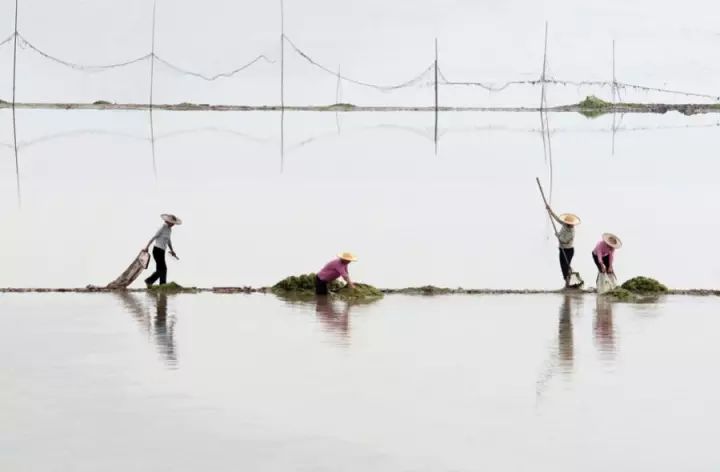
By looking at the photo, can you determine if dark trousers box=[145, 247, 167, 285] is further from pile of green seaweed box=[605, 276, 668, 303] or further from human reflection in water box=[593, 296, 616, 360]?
pile of green seaweed box=[605, 276, 668, 303]

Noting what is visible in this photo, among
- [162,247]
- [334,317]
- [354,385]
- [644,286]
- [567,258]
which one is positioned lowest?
[354,385]

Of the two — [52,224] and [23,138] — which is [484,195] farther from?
[23,138]

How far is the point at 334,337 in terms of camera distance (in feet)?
50.6

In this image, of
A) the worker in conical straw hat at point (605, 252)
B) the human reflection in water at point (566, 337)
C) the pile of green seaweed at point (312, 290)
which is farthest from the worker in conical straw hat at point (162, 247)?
the worker in conical straw hat at point (605, 252)

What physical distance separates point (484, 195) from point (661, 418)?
23.9 metres

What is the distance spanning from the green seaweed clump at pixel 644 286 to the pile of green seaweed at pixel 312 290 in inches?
128

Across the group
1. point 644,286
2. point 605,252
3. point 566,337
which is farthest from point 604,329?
point 644,286

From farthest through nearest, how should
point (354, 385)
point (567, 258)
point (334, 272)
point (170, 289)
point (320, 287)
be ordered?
point (567, 258) < point (170, 289) < point (320, 287) < point (334, 272) < point (354, 385)

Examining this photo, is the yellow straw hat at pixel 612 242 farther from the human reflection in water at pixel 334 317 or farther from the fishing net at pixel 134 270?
the fishing net at pixel 134 270

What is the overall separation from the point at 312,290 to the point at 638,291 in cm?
424

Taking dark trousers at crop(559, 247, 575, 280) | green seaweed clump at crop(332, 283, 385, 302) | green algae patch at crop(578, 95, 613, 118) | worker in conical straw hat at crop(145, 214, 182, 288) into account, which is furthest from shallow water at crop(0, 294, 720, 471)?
green algae patch at crop(578, 95, 613, 118)

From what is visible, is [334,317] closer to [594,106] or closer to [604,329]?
[604,329]

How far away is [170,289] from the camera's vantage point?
19.2 meters

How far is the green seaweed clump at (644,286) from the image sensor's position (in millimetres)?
19469
